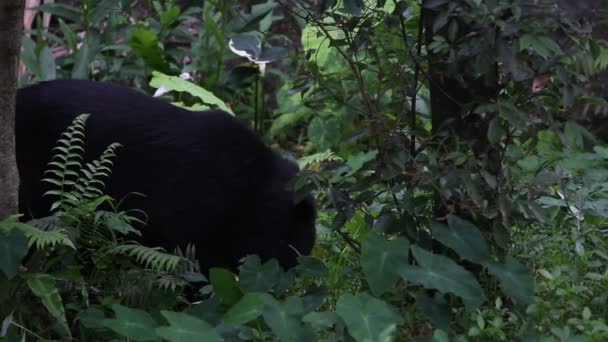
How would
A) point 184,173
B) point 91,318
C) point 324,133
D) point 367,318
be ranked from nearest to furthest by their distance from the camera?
point 367,318 < point 91,318 < point 184,173 < point 324,133

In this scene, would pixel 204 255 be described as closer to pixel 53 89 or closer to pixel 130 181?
pixel 130 181

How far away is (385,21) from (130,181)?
4.83 ft

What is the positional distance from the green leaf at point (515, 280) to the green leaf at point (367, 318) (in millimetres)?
404

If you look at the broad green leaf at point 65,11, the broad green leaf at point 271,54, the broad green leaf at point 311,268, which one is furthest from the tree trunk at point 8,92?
the broad green leaf at point 65,11

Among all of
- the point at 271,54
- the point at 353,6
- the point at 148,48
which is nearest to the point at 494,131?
the point at 353,6

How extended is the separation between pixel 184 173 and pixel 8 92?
3.13ft

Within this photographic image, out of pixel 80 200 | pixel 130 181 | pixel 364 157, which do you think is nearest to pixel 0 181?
pixel 80 200

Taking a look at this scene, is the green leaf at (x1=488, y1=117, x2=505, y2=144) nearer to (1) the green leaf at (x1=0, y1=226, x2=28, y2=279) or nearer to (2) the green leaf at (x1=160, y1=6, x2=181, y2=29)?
(1) the green leaf at (x1=0, y1=226, x2=28, y2=279)

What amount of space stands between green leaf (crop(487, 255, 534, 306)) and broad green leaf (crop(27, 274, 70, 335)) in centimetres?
149

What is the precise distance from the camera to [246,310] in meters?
2.98

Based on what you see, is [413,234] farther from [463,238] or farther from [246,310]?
[246,310]

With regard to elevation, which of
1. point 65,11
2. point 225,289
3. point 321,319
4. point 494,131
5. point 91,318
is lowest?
point 91,318

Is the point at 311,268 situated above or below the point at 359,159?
above

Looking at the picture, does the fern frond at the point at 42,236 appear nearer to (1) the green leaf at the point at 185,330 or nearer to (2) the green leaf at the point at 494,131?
(1) the green leaf at the point at 185,330
